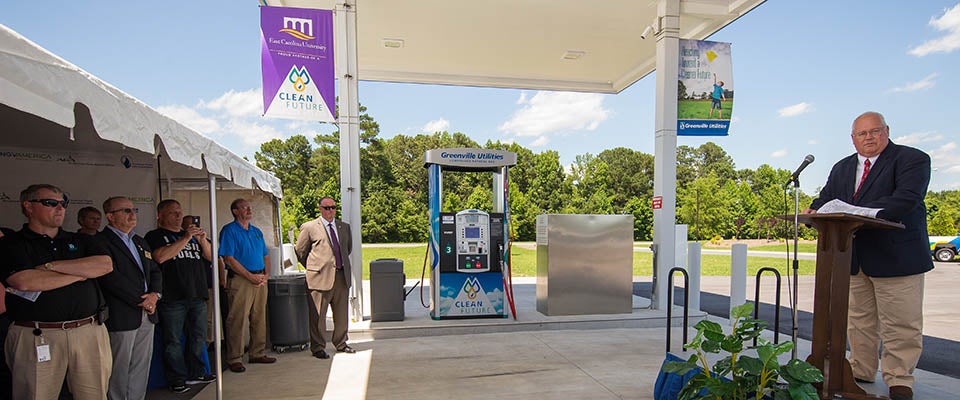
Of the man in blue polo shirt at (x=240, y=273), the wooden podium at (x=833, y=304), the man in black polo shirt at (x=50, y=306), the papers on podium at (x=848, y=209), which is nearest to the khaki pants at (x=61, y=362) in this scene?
the man in black polo shirt at (x=50, y=306)

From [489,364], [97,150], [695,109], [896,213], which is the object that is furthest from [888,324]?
[97,150]

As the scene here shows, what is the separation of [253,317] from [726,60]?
23.1ft

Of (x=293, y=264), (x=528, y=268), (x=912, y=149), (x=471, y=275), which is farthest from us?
(x=528, y=268)

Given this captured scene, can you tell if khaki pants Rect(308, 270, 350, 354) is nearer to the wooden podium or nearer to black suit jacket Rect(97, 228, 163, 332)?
black suit jacket Rect(97, 228, 163, 332)

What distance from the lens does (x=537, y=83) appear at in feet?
34.8

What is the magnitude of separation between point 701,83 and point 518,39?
316 cm

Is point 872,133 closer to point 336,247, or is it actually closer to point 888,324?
point 888,324

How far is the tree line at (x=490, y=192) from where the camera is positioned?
31.5m

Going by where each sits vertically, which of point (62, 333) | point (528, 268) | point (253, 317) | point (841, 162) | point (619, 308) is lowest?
point (528, 268)

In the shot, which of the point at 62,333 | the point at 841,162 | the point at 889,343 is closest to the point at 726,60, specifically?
the point at 841,162

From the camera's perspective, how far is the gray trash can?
19.2ft

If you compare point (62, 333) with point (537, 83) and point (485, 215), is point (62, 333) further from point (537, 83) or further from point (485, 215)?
point (537, 83)

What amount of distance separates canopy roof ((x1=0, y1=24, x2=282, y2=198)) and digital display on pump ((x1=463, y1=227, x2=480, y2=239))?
110 inches

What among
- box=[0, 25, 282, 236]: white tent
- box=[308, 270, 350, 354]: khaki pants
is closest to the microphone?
box=[0, 25, 282, 236]: white tent
